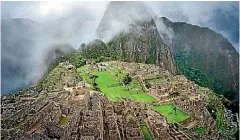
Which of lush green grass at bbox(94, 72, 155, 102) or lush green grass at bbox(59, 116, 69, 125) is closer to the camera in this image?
lush green grass at bbox(59, 116, 69, 125)

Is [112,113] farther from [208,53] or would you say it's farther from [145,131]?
[208,53]

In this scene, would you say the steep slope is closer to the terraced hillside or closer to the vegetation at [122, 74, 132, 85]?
the vegetation at [122, 74, 132, 85]

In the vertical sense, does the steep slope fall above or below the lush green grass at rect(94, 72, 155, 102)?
above

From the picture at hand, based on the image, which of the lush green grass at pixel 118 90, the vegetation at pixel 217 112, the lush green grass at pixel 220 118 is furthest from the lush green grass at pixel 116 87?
the lush green grass at pixel 220 118

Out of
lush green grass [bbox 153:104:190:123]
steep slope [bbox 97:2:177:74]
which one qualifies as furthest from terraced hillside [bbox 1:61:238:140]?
steep slope [bbox 97:2:177:74]

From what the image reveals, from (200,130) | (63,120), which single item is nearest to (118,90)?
(200,130)

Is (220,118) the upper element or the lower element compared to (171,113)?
lower
